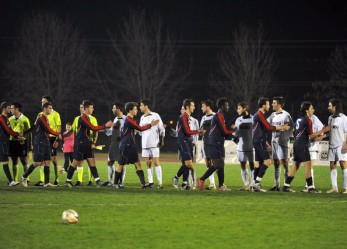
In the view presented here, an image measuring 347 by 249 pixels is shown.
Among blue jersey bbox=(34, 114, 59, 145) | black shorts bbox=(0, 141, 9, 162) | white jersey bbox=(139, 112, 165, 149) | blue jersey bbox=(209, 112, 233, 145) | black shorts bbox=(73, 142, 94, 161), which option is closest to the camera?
blue jersey bbox=(209, 112, 233, 145)

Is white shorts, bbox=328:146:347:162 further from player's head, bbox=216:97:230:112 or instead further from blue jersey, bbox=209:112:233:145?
player's head, bbox=216:97:230:112

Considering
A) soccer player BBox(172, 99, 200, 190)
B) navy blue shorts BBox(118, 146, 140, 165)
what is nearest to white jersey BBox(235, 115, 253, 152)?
soccer player BBox(172, 99, 200, 190)

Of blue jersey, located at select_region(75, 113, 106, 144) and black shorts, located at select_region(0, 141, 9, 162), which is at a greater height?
blue jersey, located at select_region(75, 113, 106, 144)

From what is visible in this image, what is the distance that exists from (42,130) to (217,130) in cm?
467

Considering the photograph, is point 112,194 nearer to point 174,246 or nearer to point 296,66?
point 174,246

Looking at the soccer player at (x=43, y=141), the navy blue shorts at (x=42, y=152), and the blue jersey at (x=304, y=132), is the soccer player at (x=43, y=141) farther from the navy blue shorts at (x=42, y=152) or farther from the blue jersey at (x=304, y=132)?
the blue jersey at (x=304, y=132)

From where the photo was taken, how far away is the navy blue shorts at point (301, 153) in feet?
60.5

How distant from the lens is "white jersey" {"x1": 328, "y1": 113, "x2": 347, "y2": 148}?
18.8 meters

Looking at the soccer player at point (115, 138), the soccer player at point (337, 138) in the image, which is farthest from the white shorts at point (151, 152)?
the soccer player at point (337, 138)

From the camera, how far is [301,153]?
1844cm

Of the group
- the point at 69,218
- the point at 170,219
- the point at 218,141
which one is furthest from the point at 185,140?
the point at 69,218

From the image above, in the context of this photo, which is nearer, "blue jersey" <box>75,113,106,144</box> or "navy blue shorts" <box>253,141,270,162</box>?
"navy blue shorts" <box>253,141,270,162</box>

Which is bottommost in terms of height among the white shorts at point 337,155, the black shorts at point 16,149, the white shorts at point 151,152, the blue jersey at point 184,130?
the white shorts at point 337,155

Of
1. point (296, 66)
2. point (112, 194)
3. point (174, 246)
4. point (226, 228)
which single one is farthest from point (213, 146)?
point (296, 66)
